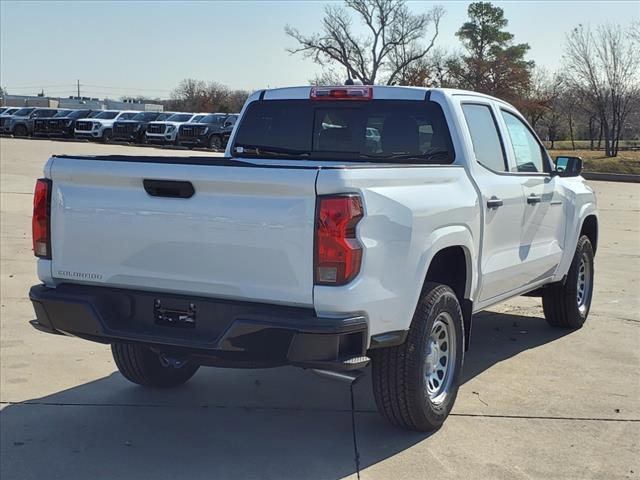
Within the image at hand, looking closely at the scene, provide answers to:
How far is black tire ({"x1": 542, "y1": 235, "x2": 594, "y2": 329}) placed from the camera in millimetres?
6938

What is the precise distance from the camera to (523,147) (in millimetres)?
6180

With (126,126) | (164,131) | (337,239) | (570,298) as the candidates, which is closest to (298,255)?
(337,239)

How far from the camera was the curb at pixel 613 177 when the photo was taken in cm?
2802

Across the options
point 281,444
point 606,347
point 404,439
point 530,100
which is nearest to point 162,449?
point 281,444

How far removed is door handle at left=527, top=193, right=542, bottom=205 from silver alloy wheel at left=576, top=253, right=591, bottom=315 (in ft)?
4.75

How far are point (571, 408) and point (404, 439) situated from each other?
4.14ft

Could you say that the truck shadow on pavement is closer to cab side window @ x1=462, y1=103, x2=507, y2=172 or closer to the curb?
cab side window @ x1=462, y1=103, x2=507, y2=172

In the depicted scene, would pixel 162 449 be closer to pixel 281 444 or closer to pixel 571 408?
pixel 281 444

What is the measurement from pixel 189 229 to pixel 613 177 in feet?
87.7

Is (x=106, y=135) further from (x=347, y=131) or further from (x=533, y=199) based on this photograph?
(x=533, y=199)

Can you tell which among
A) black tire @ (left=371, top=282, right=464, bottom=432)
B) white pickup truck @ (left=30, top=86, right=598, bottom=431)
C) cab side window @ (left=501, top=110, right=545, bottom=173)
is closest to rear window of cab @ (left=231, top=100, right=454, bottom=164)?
white pickup truck @ (left=30, top=86, right=598, bottom=431)

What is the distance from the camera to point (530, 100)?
193ft

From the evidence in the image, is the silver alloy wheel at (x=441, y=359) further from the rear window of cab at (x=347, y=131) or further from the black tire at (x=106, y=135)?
the black tire at (x=106, y=135)

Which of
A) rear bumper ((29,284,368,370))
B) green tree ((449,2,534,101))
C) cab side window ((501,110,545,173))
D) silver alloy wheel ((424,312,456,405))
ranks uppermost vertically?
green tree ((449,2,534,101))
